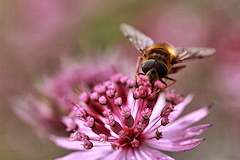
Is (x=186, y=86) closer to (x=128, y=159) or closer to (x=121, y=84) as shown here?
(x=121, y=84)

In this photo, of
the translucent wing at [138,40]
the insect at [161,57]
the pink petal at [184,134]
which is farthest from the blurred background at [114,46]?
the pink petal at [184,134]

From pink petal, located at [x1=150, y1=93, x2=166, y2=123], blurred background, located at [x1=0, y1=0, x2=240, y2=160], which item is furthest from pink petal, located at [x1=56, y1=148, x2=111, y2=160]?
blurred background, located at [x1=0, y1=0, x2=240, y2=160]

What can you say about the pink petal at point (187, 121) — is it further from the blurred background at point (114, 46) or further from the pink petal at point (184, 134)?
the blurred background at point (114, 46)

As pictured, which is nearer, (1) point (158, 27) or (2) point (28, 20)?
(1) point (158, 27)

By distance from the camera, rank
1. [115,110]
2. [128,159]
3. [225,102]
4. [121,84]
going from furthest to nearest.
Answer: [225,102] → [121,84] → [115,110] → [128,159]

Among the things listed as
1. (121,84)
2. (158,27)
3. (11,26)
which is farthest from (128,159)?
(11,26)

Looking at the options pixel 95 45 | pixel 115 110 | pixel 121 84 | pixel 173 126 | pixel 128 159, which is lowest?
pixel 128 159
